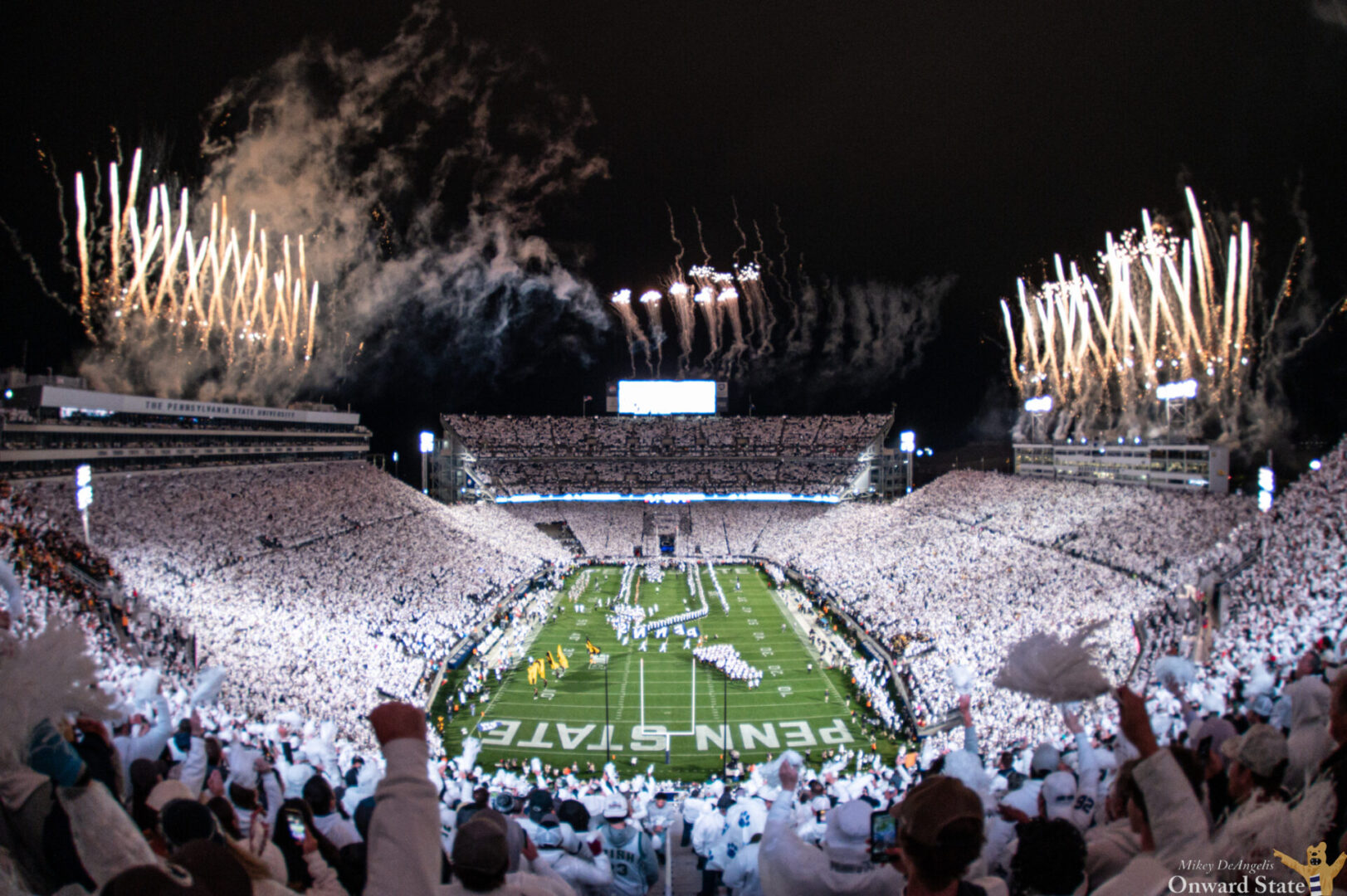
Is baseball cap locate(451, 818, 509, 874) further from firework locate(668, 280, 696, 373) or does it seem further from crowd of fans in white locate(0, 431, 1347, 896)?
firework locate(668, 280, 696, 373)

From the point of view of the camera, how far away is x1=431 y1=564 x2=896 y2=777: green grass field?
645 inches

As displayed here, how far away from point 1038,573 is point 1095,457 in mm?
17727

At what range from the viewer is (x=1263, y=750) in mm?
2861

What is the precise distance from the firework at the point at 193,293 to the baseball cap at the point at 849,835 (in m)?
31.5

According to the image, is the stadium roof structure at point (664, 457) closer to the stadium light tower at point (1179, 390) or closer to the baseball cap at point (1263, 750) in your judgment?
the stadium light tower at point (1179, 390)

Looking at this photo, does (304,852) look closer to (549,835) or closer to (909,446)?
(549,835)

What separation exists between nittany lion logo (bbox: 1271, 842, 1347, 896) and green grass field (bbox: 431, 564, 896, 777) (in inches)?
558

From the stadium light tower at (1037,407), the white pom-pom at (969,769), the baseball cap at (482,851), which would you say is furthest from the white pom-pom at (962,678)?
the stadium light tower at (1037,407)

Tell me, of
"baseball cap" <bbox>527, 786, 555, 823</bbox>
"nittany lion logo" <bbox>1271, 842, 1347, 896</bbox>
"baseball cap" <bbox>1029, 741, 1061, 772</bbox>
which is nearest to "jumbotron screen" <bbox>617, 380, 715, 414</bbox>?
"baseball cap" <bbox>1029, 741, 1061, 772</bbox>

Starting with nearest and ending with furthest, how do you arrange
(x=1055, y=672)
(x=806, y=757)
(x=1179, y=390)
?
(x=1055, y=672)
(x=806, y=757)
(x=1179, y=390)

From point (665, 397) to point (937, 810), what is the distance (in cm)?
5328

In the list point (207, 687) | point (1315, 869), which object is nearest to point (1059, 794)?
point (1315, 869)

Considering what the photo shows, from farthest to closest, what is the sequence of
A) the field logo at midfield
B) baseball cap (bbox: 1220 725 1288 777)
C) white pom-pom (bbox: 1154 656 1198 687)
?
the field logo at midfield
white pom-pom (bbox: 1154 656 1198 687)
baseball cap (bbox: 1220 725 1288 777)

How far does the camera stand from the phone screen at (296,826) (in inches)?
128
